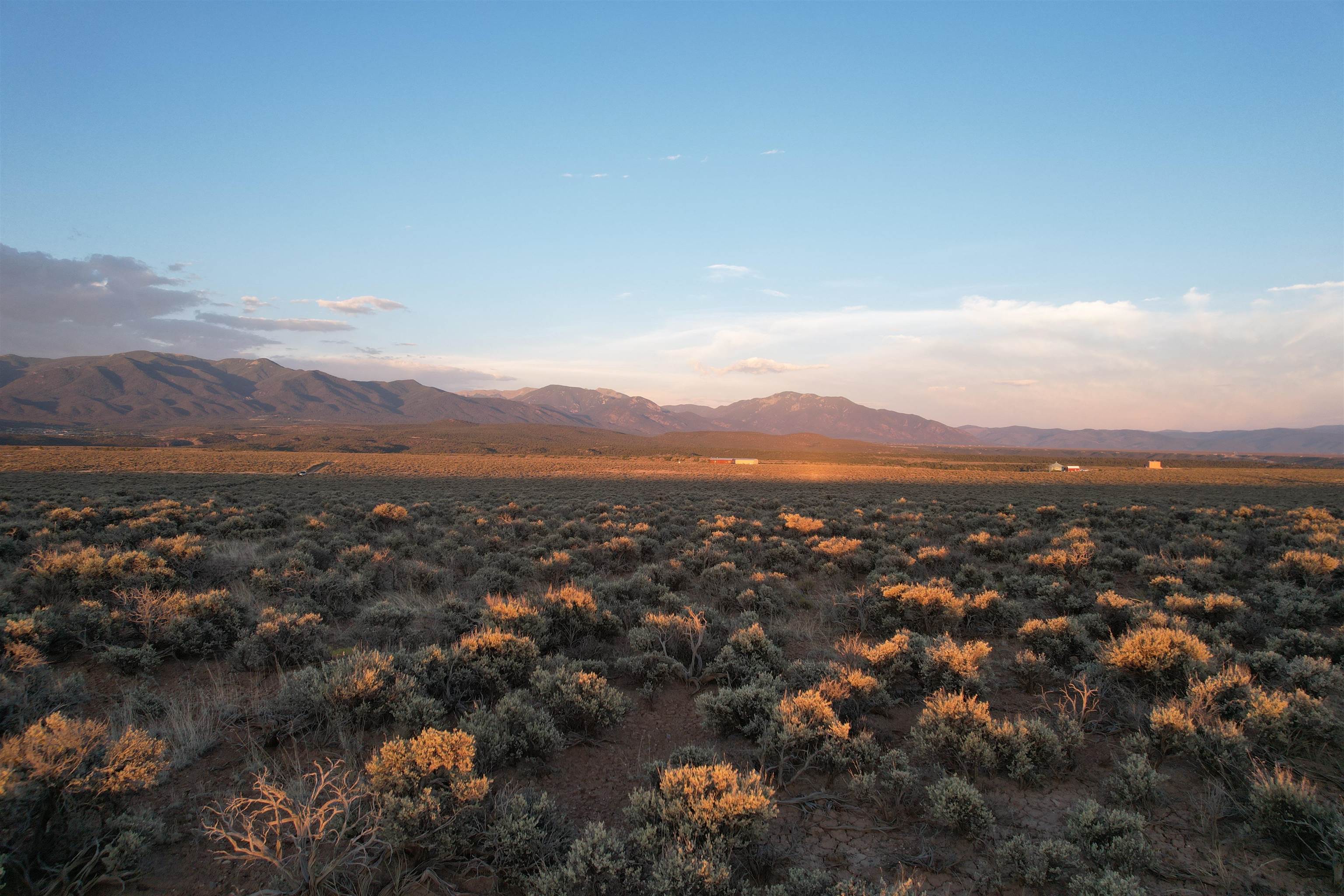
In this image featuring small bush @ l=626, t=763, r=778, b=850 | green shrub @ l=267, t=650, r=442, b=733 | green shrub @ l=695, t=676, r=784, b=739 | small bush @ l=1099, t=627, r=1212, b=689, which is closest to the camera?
small bush @ l=626, t=763, r=778, b=850

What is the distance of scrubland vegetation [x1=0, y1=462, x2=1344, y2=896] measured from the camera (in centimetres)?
333

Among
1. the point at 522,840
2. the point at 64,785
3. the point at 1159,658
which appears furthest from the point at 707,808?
the point at 1159,658

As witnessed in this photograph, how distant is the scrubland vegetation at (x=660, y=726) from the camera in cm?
333

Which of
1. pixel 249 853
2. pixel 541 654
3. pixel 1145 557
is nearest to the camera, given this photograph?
pixel 249 853

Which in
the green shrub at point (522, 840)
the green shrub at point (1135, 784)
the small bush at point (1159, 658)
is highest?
the small bush at point (1159, 658)

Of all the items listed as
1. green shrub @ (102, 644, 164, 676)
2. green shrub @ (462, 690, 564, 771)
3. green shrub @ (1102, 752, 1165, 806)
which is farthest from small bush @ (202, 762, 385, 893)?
green shrub @ (1102, 752, 1165, 806)

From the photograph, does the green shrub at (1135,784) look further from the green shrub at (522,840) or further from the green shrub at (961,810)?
the green shrub at (522,840)

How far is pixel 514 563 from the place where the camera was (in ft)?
35.7

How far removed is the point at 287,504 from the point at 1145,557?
2402cm

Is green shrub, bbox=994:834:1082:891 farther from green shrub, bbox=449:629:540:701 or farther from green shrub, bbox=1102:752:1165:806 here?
green shrub, bbox=449:629:540:701

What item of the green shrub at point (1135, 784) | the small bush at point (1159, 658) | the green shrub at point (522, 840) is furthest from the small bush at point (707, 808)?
the small bush at point (1159, 658)

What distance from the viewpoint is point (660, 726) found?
17.5ft

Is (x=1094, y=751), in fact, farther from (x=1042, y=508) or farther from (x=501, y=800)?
(x=1042, y=508)

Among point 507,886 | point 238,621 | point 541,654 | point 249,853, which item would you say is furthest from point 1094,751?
point 238,621
